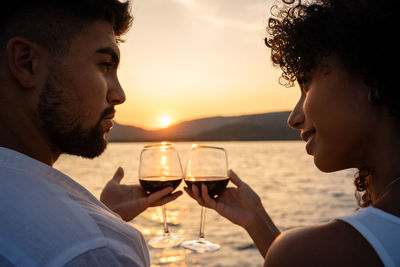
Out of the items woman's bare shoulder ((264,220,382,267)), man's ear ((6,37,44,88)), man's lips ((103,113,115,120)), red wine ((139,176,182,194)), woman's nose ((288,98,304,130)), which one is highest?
man's ear ((6,37,44,88))

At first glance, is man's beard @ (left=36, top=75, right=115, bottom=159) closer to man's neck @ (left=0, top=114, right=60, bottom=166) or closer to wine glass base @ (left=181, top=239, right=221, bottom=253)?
man's neck @ (left=0, top=114, right=60, bottom=166)

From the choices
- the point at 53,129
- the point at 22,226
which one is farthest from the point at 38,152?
the point at 22,226

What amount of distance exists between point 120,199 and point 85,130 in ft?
3.06

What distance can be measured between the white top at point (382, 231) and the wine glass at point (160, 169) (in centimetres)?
169

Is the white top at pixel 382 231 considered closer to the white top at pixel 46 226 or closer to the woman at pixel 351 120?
the woman at pixel 351 120

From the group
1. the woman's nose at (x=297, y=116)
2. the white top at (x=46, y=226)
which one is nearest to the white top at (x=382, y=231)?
the woman's nose at (x=297, y=116)

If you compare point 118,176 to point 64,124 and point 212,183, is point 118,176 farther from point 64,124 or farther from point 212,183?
point 64,124

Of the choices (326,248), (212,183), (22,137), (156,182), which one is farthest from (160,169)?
(326,248)

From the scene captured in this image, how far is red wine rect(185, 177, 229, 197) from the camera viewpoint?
2605mm

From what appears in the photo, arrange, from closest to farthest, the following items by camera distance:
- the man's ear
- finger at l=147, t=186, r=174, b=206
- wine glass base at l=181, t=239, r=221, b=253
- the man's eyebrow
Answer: the man's ear
the man's eyebrow
wine glass base at l=181, t=239, r=221, b=253
finger at l=147, t=186, r=174, b=206

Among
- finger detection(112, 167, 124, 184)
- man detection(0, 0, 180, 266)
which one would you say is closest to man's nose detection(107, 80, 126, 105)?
man detection(0, 0, 180, 266)

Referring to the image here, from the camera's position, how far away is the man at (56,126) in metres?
1.10

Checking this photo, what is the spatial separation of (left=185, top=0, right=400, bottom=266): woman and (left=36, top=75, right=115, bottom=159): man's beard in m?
1.14

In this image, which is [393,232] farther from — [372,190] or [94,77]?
[94,77]
